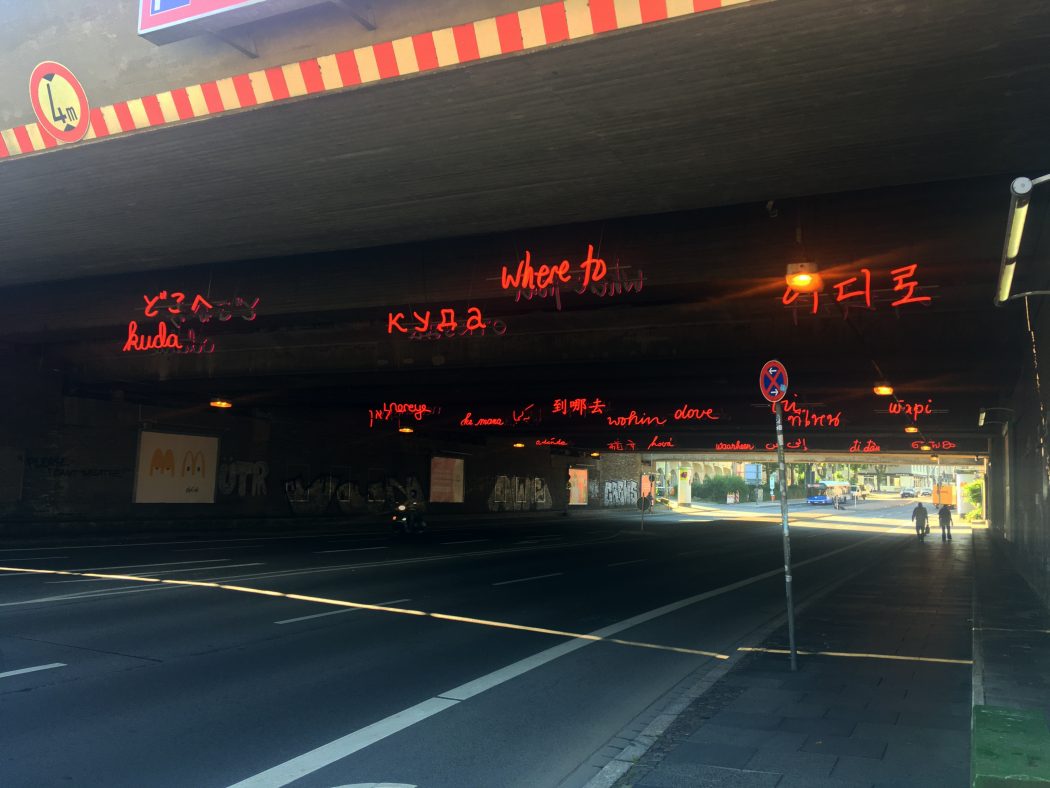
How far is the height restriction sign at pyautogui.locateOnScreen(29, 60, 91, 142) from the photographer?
28.7 ft

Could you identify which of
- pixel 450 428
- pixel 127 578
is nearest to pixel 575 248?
pixel 127 578

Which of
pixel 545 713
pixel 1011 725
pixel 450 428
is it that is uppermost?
pixel 450 428

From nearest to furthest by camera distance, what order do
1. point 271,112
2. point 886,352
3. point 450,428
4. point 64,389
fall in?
point 271,112 → point 886,352 → point 64,389 → point 450,428

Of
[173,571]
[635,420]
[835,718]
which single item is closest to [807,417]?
[635,420]

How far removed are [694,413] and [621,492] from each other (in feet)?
142

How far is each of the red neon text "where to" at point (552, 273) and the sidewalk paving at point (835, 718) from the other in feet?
18.4

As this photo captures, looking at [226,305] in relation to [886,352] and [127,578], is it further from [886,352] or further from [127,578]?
[886,352]

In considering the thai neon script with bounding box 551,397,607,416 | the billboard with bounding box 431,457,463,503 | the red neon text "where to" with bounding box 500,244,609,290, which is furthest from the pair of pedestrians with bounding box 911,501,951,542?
the red neon text "where to" with bounding box 500,244,609,290

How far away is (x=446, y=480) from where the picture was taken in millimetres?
46156

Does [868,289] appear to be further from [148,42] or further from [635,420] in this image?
[635,420]

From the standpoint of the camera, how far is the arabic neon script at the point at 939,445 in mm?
39125

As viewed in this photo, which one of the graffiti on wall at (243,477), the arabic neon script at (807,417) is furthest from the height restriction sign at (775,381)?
the graffiti on wall at (243,477)

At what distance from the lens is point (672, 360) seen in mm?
18234

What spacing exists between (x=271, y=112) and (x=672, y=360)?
1186cm
